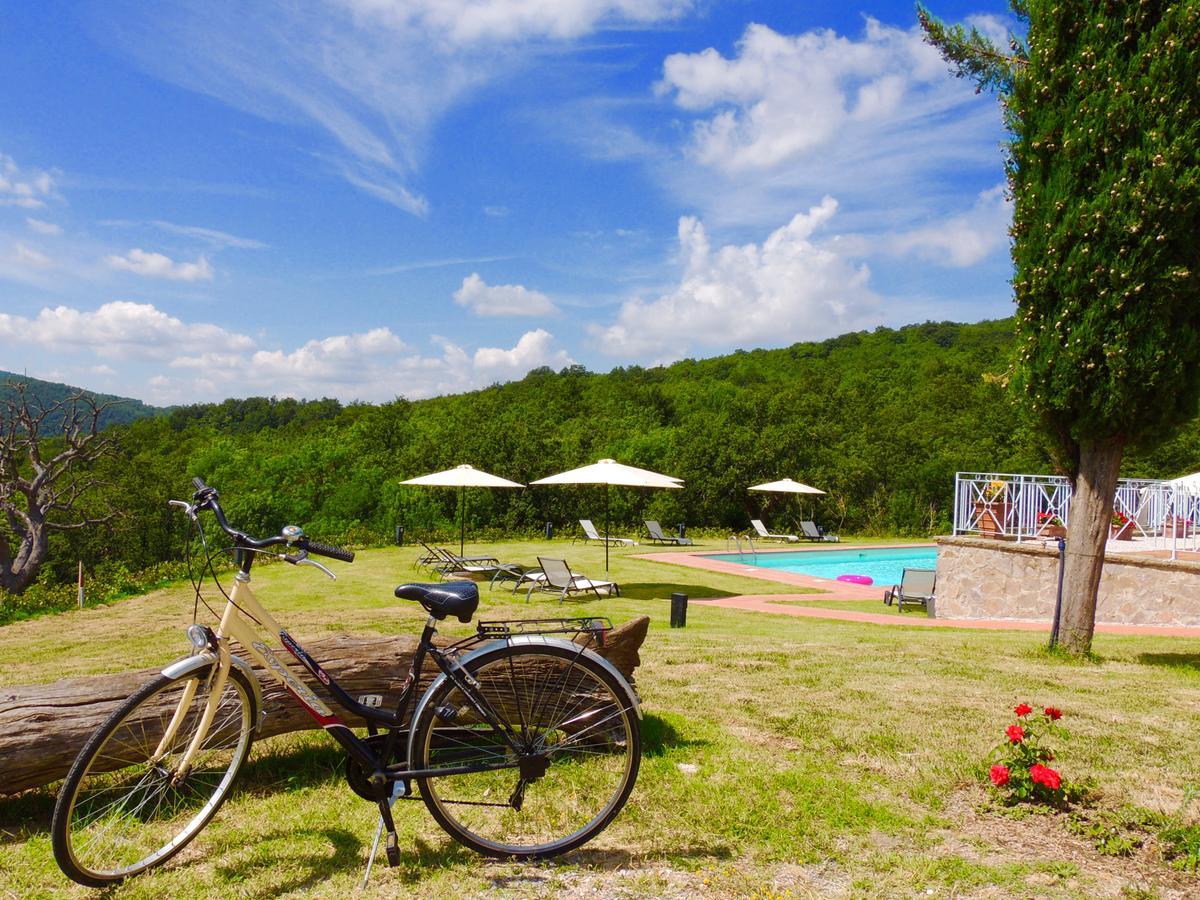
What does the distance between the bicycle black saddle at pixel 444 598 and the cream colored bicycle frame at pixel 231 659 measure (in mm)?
480

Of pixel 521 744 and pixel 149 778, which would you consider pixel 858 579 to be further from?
pixel 149 778

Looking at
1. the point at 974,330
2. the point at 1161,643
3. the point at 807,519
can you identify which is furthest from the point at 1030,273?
the point at 974,330

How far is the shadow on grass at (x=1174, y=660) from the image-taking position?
6789mm

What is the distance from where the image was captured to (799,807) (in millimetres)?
3199

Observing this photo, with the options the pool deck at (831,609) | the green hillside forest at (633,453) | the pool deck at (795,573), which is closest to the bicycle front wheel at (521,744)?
the pool deck at (831,609)

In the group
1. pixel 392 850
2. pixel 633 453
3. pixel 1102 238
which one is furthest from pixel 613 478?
pixel 633 453

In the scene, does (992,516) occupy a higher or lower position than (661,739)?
higher

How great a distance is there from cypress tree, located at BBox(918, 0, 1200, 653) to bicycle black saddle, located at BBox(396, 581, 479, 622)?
596 centimetres

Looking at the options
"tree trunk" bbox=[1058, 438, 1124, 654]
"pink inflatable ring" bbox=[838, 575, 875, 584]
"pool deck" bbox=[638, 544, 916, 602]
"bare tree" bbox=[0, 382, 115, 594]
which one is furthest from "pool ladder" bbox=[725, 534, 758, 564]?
"bare tree" bbox=[0, 382, 115, 594]

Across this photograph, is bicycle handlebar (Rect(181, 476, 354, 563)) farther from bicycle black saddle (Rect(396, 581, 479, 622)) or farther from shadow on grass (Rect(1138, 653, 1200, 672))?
shadow on grass (Rect(1138, 653, 1200, 672))

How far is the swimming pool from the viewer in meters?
19.9

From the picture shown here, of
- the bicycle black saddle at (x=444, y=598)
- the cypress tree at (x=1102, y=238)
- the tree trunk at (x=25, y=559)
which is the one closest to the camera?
the bicycle black saddle at (x=444, y=598)

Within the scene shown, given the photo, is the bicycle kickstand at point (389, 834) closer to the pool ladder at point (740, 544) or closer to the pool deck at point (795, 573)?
the pool deck at point (795, 573)

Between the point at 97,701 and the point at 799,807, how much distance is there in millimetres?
2804
